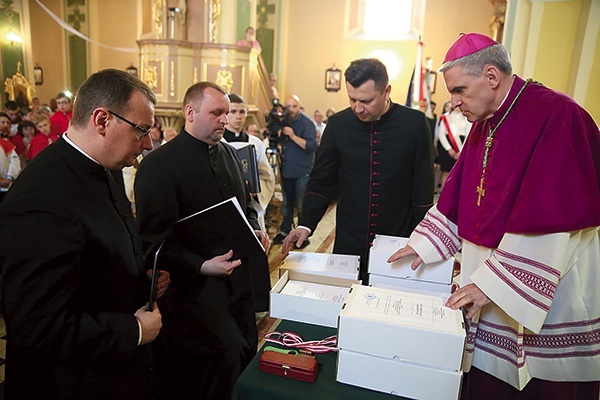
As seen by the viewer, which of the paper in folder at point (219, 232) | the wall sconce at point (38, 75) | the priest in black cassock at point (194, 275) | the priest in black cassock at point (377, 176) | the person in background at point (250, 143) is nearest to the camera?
the paper in folder at point (219, 232)

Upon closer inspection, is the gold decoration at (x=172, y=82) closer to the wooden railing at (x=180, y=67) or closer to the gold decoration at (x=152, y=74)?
the wooden railing at (x=180, y=67)

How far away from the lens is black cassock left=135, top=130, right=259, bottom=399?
222 cm

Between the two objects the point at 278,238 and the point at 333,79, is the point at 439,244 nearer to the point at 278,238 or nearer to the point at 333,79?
the point at 278,238

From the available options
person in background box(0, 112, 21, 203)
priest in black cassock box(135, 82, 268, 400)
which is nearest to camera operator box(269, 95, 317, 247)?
person in background box(0, 112, 21, 203)

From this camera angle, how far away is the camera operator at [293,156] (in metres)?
6.24

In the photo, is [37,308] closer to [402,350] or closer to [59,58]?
[402,350]

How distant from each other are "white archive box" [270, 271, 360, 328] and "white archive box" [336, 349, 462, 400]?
0.35m

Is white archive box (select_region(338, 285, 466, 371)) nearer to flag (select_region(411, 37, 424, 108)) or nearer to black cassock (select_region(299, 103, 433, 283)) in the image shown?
black cassock (select_region(299, 103, 433, 283))

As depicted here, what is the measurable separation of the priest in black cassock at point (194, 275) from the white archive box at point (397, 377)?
2.97ft

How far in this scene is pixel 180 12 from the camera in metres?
9.12

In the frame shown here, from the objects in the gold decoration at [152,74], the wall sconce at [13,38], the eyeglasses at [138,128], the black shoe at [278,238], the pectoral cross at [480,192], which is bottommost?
the black shoe at [278,238]

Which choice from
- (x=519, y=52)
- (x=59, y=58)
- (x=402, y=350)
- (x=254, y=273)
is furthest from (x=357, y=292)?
(x=59, y=58)

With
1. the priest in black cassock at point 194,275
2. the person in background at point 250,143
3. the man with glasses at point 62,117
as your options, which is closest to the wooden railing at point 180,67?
the man with glasses at point 62,117

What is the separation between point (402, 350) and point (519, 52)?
598 cm
